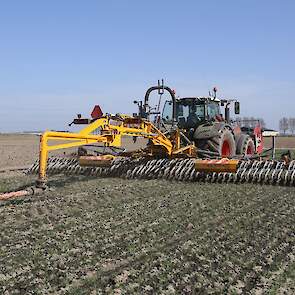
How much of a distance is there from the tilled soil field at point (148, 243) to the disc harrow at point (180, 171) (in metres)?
1.24

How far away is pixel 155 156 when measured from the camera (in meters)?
10.7

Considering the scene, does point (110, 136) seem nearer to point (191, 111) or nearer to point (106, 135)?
point (106, 135)

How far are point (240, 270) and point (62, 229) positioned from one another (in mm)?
2194

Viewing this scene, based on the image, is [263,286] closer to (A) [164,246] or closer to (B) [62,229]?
(A) [164,246]

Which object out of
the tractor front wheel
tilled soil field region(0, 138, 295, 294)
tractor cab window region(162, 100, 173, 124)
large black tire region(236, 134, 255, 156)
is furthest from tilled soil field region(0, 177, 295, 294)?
large black tire region(236, 134, 255, 156)

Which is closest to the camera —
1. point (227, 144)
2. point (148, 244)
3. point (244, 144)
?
point (148, 244)

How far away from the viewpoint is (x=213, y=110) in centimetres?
1138

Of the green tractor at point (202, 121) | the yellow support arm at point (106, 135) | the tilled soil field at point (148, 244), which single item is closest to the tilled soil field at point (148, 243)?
the tilled soil field at point (148, 244)

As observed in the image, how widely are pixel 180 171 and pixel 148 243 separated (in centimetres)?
510

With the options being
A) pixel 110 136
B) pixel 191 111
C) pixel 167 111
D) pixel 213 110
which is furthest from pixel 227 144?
pixel 110 136

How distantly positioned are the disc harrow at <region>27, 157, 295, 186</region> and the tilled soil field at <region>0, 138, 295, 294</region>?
1.24m

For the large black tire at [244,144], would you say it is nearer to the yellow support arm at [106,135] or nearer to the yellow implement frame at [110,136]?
the yellow implement frame at [110,136]

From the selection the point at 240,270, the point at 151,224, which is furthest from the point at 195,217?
the point at 240,270

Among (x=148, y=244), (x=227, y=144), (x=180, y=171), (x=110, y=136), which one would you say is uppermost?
(x=110, y=136)
